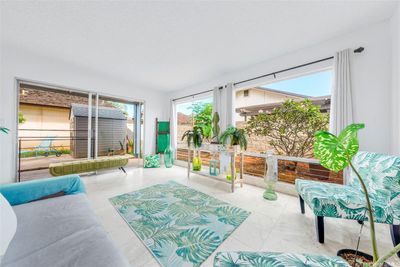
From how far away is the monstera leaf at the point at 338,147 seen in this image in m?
0.88

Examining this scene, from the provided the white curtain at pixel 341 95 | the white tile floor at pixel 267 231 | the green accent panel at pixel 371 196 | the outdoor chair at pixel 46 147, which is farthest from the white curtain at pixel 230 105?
the outdoor chair at pixel 46 147

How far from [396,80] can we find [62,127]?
5.91 metres

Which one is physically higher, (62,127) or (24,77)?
(24,77)

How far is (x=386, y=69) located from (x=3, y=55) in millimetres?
5994

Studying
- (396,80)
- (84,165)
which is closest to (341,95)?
(396,80)

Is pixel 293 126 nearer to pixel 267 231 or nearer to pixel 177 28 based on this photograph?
pixel 267 231

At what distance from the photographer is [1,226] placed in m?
0.60

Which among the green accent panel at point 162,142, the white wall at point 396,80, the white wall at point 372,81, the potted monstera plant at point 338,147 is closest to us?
the potted monstera plant at point 338,147

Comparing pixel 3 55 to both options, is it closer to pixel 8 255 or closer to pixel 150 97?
pixel 150 97

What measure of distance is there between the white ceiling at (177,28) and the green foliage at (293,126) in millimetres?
1041

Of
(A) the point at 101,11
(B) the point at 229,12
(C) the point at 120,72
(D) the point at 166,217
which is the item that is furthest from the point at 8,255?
(C) the point at 120,72

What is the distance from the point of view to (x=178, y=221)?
5.71ft

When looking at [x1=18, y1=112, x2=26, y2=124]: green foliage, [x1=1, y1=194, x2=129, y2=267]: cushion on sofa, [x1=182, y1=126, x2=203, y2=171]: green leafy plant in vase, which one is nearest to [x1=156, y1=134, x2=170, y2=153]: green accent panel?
[x1=182, y1=126, x2=203, y2=171]: green leafy plant in vase

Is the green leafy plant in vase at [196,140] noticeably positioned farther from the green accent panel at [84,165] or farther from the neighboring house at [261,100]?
the green accent panel at [84,165]
